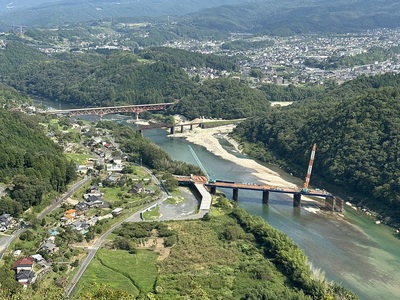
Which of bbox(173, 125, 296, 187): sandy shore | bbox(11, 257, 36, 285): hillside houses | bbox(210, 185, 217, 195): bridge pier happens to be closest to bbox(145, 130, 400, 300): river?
bbox(210, 185, 217, 195): bridge pier

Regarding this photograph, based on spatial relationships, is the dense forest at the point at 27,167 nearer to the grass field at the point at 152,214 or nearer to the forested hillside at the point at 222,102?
the grass field at the point at 152,214

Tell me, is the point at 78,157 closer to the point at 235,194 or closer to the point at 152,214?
the point at 152,214

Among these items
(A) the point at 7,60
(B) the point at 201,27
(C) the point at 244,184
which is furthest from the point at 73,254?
(B) the point at 201,27

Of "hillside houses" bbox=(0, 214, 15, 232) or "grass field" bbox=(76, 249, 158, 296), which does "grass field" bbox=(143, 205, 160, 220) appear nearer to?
"grass field" bbox=(76, 249, 158, 296)

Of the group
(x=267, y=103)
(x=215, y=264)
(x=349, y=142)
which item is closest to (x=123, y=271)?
(x=215, y=264)

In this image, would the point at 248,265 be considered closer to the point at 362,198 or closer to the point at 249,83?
the point at 362,198

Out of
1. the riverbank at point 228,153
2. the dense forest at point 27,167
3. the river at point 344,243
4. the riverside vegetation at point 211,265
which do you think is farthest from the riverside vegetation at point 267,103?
the riverside vegetation at point 211,265
